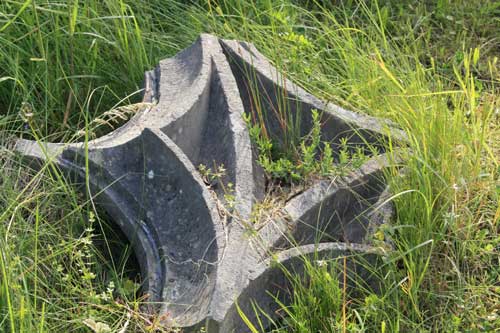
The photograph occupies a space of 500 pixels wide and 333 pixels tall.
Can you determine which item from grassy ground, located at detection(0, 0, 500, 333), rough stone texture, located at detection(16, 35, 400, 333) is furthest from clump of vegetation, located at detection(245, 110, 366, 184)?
grassy ground, located at detection(0, 0, 500, 333)

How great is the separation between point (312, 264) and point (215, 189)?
0.47 m

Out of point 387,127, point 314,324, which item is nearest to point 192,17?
point 387,127

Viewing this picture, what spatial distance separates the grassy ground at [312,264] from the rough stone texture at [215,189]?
0.10 m

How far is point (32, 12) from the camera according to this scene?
10.6 ft

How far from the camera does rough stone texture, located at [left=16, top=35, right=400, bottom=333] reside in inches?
94.9

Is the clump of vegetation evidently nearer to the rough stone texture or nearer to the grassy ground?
the rough stone texture

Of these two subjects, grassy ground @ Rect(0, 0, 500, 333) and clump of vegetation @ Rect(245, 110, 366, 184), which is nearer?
grassy ground @ Rect(0, 0, 500, 333)

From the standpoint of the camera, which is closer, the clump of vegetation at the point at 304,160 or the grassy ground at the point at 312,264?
the grassy ground at the point at 312,264

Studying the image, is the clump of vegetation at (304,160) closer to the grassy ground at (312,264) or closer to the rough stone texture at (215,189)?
the rough stone texture at (215,189)

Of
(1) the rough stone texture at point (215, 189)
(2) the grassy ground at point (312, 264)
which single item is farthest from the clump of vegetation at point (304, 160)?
(2) the grassy ground at point (312, 264)

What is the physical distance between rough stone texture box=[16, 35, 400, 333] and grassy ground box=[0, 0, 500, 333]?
0.10 metres

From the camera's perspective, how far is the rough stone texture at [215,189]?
2.41m

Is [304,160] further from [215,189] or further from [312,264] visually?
[312,264]

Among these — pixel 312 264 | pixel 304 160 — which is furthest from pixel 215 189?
pixel 312 264
